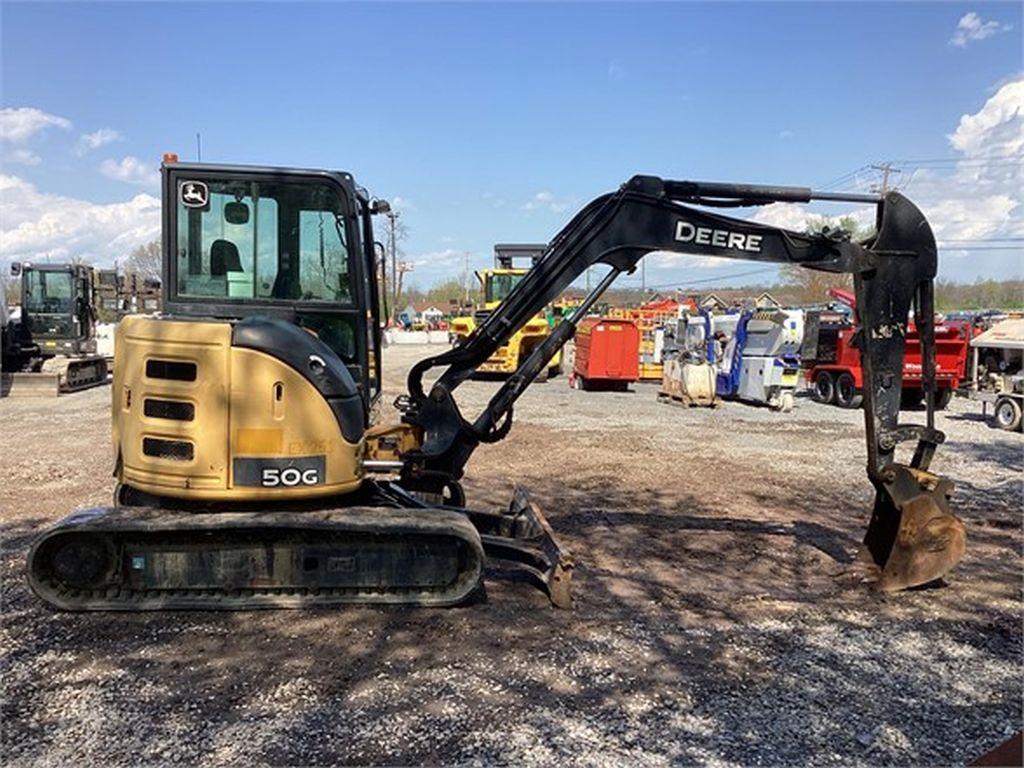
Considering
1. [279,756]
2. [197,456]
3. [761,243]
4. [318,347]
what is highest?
[761,243]

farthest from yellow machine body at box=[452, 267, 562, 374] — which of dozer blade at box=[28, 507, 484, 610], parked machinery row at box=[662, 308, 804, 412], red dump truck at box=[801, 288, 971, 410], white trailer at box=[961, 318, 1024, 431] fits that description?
dozer blade at box=[28, 507, 484, 610]

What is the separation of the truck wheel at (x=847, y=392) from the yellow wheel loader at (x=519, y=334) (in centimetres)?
630

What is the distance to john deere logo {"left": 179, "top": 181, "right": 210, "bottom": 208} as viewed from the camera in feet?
16.5

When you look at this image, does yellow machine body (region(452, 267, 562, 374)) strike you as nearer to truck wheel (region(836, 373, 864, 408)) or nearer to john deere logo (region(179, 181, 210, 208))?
truck wheel (region(836, 373, 864, 408))

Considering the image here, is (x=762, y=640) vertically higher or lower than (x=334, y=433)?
lower

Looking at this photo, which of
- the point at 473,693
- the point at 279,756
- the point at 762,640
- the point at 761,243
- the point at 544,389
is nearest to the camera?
the point at 279,756

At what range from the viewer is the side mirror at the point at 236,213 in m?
5.09

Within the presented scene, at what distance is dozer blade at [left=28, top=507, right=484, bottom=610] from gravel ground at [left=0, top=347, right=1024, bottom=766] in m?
0.13

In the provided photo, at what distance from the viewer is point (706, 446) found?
11.2m

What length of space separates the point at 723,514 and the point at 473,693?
14.1 ft

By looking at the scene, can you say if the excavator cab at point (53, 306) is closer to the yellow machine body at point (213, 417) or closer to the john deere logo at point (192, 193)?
the john deere logo at point (192, 193)

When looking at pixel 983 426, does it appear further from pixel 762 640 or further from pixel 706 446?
pixel 762 640

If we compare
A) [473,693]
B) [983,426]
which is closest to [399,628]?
[473,693]

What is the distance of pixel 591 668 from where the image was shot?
3969 mm
